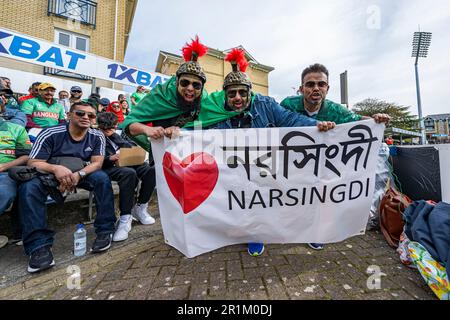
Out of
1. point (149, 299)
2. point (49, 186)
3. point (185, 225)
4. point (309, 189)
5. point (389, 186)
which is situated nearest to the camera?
point (149, 299)

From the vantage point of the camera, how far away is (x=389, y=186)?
274 centimetres

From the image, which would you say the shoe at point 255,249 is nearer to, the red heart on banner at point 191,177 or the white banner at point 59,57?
the red heart on banner at point 191,177

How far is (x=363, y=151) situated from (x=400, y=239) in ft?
3.18

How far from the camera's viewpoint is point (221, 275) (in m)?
1.73

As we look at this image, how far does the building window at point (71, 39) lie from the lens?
9.06 metres

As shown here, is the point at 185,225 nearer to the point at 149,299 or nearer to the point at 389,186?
the point at 149,299

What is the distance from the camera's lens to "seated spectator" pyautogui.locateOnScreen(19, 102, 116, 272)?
75.4 inches

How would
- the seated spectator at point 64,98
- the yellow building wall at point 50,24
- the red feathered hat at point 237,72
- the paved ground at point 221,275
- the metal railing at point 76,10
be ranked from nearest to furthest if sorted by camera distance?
1. the paved ground at point 221,275
2. the red feathered hat at point 237,72
3. the seated spectator at point 64,98
4. the yellow building wall at point 50,24
5. the metal railing at point 76,10

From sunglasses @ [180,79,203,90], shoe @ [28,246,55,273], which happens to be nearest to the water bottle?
shoe @ [28,246,55,273]

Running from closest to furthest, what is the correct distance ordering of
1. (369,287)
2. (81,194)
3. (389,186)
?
(369,287) < (389,186) < (81,194)

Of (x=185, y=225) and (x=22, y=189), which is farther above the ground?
(x=22, y=189)

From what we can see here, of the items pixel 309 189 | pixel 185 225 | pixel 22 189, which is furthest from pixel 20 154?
pixel 309 189

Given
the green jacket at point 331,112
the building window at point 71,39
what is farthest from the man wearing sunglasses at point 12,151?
the building window at point 71,39

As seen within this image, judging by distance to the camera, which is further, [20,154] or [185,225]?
[20,154]
